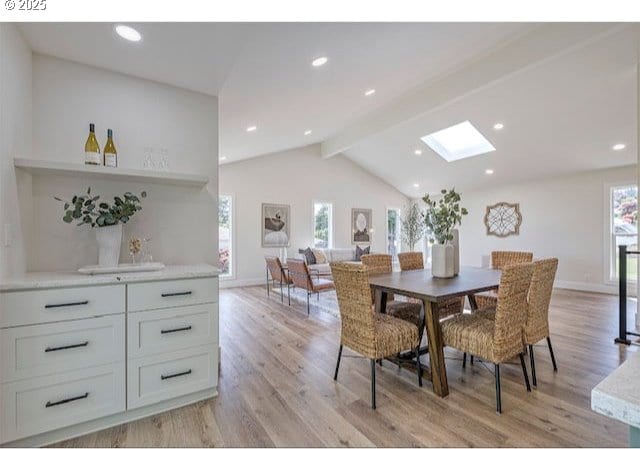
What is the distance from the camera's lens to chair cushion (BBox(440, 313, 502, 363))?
7.20 ft

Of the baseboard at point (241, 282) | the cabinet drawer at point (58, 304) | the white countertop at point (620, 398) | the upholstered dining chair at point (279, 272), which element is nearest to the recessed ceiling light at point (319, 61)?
the cabinet drawer at point (58, 304)

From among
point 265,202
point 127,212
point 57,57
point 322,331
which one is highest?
point 57,57

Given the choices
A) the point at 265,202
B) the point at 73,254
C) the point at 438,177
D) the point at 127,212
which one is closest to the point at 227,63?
the point at 127,212

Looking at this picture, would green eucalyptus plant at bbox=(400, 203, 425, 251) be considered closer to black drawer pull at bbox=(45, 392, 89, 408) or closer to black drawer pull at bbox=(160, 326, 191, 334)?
black drawer pull at bbox=(160, 326, 191, 334)

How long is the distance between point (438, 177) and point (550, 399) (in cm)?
656

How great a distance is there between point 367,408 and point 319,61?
282cm

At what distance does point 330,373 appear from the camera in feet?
8.93

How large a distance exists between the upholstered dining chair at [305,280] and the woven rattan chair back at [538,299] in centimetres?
294

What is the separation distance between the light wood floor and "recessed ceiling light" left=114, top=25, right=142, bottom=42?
2.41 meters

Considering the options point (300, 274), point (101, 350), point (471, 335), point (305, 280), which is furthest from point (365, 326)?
point (300, 274)

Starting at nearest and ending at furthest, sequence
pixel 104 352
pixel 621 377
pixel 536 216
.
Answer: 1. pixel 621 377
2. pixel 104 352
3. pixel 536 216

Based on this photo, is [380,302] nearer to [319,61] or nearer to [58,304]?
[319,61]

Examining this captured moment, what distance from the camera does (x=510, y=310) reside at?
220 cm
